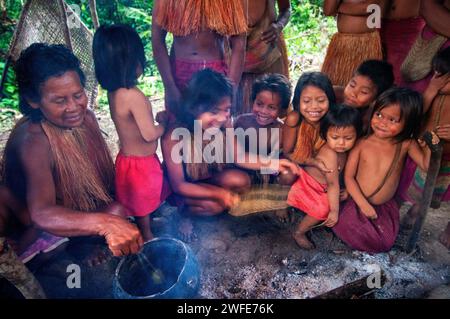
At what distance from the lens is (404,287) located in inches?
82.9

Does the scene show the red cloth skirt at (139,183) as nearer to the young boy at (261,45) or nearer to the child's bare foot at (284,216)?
the child's bare foot at (284,216)

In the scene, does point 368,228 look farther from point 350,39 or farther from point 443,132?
point 350,39

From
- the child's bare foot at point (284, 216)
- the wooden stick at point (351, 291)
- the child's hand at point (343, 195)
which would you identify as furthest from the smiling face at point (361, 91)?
the wooden stick at point (351, 291)

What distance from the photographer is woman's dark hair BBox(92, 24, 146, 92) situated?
6.79 feet

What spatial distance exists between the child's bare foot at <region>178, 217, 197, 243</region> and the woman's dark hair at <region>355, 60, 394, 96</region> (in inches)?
69.1

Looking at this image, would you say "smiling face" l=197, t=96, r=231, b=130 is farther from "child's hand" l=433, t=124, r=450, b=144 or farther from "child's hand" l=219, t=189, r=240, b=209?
"child's hand" l=433, t=124, r=450, b=144

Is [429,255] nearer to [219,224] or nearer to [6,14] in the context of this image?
[219,224]

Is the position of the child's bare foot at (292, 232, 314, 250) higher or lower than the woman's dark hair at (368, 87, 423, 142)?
lower

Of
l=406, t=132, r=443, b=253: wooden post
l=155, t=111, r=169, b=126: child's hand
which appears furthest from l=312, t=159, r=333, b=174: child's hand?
l=155, t=111, r=169, b=126: child's hand

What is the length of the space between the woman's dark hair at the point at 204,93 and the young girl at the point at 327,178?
29.6 inches

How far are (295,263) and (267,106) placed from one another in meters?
1.18

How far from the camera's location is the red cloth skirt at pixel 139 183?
7.59 ft
